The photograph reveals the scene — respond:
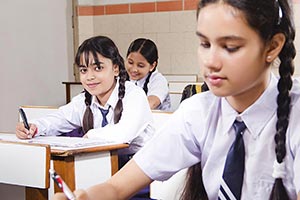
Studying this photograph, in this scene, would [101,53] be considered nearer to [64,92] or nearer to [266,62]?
[266,62]

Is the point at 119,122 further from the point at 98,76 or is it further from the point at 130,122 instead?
the point at 98,76

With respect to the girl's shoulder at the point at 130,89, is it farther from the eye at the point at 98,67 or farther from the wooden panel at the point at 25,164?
the wooden panel at the point at 25,164

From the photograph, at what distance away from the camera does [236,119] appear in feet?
3.27

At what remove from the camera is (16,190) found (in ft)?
9.13

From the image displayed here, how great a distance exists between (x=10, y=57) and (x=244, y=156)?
3633 millimetres

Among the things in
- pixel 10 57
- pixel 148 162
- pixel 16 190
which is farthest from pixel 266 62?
pixel 10 57

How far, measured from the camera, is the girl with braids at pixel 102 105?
7.08ft

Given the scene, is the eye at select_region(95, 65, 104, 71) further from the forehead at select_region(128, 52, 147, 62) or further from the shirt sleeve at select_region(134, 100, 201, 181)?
the forehead at select_region(128, 52, 147, 62)

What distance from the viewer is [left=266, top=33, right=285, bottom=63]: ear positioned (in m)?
0.90

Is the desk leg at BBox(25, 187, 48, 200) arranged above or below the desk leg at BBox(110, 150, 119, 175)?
below

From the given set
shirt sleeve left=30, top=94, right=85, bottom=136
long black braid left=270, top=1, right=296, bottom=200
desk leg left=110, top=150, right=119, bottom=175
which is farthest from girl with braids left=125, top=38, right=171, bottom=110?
long black braid left=270, top=1, right=296, bottom=200

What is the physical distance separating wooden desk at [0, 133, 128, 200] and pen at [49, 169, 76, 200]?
2.95 ft

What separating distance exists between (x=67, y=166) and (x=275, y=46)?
43.3 inches

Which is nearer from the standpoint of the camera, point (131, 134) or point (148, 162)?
point (148, 162)
